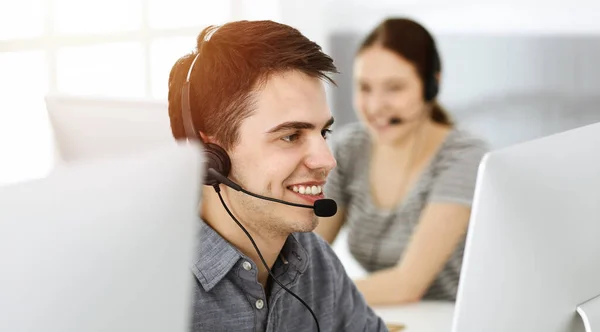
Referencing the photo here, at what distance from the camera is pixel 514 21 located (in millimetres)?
3367

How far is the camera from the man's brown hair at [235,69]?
1.32 metres

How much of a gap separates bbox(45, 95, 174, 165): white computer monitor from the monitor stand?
22.7 inches

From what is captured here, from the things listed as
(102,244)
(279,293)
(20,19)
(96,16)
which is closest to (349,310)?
(279,293)

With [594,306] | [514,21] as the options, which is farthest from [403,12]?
[594,306]

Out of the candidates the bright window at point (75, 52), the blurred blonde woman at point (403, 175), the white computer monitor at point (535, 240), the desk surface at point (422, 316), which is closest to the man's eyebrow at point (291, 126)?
the white computer monitor at point (535, 240)

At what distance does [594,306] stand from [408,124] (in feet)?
5.48

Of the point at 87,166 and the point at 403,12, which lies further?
the point at 403,12

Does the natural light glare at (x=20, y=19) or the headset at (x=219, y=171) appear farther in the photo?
the natural light glare at (x=20, y=19)

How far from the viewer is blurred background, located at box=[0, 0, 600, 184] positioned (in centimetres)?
283

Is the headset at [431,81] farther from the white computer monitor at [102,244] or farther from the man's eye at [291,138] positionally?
the white computer monitor at [102,244]

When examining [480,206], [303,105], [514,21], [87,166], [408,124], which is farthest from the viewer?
[514,21]

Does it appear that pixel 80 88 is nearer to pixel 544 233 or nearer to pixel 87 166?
pixel 544 233

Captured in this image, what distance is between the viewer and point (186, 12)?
3.48 meters

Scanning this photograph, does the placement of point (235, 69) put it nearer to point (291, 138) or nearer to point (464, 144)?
point (291, 138)
